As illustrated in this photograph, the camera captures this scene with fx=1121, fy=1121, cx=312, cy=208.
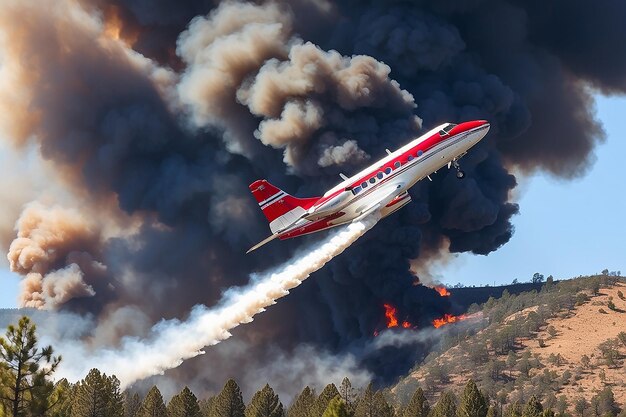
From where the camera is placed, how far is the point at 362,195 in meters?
115

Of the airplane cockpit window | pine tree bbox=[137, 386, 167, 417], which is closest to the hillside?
the airplane cockpit window

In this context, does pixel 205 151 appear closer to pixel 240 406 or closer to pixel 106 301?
pixel 106 301

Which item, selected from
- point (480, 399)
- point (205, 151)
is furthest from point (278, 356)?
point (480, 399)

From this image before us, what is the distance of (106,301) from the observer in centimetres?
19075

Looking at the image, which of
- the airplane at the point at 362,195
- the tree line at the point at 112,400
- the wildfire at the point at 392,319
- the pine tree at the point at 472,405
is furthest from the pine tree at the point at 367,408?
the wildfire at the point at 392,319

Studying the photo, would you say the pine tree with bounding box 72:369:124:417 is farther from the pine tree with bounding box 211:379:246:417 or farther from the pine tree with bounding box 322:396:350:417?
the pine tree with bounding box 322:396:350:417

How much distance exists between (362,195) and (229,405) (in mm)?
25979

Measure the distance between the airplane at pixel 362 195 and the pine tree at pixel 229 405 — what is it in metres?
15.5

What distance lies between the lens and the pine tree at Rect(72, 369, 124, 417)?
108 m

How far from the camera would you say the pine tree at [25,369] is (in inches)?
3051

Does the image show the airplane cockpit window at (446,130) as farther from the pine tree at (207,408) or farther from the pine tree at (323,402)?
the pine tree at (207,408)

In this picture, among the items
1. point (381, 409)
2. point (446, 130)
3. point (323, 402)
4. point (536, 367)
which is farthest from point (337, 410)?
point (536, 367)

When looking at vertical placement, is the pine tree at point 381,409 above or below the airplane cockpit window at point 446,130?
below

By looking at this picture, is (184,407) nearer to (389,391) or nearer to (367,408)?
(367,408)
